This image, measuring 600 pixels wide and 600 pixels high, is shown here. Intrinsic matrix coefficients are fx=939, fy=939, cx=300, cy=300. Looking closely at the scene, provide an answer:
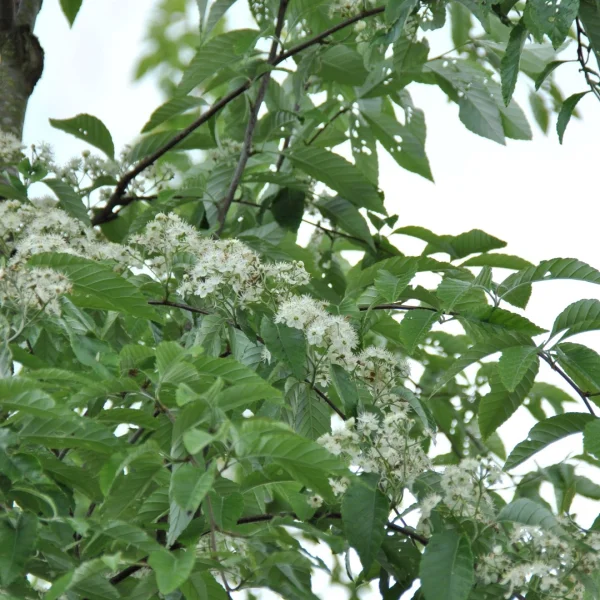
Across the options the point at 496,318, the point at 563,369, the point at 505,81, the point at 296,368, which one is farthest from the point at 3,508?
the point at 505,81

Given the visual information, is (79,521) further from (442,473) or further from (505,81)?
(505,81)

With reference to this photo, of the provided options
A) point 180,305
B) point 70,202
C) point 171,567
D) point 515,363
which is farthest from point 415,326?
point 70,202

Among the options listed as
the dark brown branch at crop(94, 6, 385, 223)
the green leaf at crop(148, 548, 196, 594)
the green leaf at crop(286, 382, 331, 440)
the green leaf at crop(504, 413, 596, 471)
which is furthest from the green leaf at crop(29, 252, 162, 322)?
the dark brown branch at crop(94, 6, 385, 223)

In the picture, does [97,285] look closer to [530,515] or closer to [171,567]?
[171,567]

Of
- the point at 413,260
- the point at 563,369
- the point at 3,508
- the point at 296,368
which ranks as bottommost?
the point at 3,508

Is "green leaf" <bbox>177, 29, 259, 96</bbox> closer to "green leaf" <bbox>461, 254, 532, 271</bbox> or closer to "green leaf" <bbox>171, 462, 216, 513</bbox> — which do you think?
"green leaf" <bbox>461, 254, 532, 271</bbox>

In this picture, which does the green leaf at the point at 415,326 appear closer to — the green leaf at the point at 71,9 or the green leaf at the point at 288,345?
the green leaf at the point at 288,345

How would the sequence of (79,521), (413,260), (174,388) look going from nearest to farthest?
1. (79,521)
2. (174,388)
3. (413,260)

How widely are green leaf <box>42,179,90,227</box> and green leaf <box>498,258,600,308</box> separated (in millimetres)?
1337

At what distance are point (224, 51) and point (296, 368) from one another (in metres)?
1.28

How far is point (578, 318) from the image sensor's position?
182 centimetres

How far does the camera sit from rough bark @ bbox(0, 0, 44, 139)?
9.78ft

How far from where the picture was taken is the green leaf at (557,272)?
185 centimetres

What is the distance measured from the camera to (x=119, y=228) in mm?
3086
